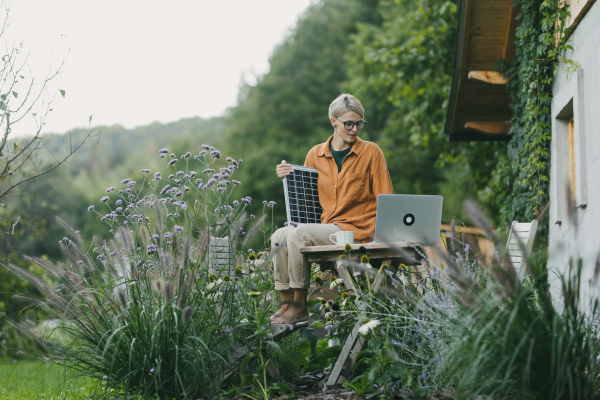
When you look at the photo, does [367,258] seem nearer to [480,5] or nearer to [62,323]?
[62,323]

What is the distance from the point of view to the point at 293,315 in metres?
3.41

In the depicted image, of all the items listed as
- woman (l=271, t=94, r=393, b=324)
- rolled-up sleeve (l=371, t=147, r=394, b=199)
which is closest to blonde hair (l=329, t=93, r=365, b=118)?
woman (l=271, t=94, r=393, b=324)

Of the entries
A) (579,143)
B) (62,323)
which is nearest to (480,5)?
(579,143)

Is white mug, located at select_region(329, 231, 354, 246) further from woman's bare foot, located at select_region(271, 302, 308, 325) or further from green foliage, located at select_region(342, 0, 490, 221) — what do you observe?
green foliage, located at select_region(342, 0, 490, 221)

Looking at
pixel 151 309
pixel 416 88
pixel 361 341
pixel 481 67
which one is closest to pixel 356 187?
pixel 361 341

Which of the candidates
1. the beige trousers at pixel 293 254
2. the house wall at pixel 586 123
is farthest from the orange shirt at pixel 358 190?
the house wall at pixel 586 123

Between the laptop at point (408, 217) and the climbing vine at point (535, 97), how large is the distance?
2.31 m

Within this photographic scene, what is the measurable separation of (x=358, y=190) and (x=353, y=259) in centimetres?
67

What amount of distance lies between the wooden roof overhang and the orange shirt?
327 cm

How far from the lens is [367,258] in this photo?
3170 mm

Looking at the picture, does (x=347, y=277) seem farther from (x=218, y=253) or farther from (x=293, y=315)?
(x=218, y=253)

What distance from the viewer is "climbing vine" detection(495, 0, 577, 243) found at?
5246mm

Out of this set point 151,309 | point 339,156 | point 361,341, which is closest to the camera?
point 151,309

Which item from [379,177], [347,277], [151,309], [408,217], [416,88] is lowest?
[151,309]
